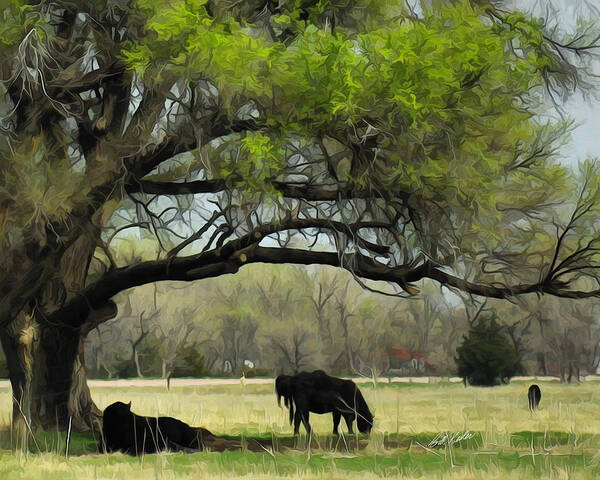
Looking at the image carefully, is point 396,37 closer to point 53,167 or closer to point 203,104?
point 203,104

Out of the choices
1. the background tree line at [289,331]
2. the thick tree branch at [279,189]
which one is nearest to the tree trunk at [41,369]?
the thick tree branch at [279,189]

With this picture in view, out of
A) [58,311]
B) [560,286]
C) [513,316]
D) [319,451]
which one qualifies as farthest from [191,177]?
[513,316]

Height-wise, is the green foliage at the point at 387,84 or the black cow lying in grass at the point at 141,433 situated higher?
the green foliage at the point at 387,84

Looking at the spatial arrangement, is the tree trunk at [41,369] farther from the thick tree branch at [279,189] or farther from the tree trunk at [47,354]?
the thick tree branch at [279,189]

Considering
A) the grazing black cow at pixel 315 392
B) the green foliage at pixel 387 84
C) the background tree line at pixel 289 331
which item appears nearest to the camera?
the green foliage at pixel 387 84

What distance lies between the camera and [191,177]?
18.8 m

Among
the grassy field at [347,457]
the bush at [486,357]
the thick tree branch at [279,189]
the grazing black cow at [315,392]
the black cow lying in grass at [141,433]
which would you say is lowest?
the grassy field at [347,457]

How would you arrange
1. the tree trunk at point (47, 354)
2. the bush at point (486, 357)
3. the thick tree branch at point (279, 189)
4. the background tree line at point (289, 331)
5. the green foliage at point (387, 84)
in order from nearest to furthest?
the green foliage at point (387, 84)
the thick tree branch at point (279, 189)
the tree trunk at point (47, 354)
the bush at point (486, 357)
the background tree line at point (289, 331)

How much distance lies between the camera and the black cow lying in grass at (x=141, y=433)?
17.4 m

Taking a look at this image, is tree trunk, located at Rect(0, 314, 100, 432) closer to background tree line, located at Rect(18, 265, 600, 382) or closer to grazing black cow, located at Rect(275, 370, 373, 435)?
grazing black cow, located at Rect(275, 370, 373, 435)

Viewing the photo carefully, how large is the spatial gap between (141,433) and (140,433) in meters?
0.02

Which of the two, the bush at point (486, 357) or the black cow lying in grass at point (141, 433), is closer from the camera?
the black cow lying in grass at point (141, 433)

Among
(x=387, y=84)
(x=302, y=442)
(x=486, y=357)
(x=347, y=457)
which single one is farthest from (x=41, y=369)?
(x=486, y=357)

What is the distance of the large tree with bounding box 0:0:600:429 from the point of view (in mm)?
14445
